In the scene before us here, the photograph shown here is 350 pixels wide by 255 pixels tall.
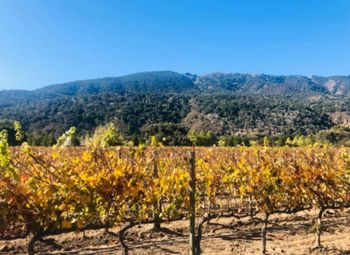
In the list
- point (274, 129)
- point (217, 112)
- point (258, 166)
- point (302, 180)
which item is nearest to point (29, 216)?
point (258, 166)

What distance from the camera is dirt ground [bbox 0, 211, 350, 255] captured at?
25.6 ft

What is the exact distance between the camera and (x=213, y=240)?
8.44 meters

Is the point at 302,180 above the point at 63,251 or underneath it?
above

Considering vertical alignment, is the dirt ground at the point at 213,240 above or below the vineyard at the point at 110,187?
below

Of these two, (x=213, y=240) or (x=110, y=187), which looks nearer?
(x=110, y=187)

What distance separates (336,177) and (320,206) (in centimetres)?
79

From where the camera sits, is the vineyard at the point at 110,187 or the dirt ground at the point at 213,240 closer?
the vineyard at the point at 110,187

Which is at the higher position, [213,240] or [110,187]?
[110,187]

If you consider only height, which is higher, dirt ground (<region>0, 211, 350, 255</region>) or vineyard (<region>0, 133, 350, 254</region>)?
vineyard (<region>0, 133, 350, 254</region>)

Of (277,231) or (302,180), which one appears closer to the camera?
(302,180)

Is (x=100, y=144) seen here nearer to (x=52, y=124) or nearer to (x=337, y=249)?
(x=337, y=249)

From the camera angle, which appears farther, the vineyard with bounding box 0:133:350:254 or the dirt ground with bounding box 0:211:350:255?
the dirt ground with bounding box 0:211:350:255

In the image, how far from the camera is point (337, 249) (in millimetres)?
7867

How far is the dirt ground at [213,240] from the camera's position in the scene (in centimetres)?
781
